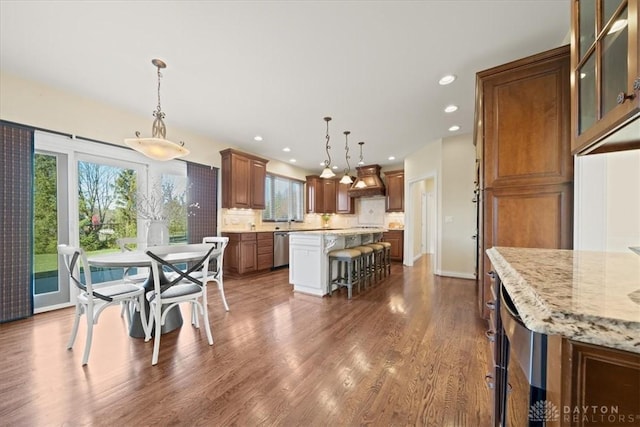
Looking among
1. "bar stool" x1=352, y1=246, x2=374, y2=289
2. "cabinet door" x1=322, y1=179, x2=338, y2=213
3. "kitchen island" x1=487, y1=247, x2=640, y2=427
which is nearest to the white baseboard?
"bar stool" x1=352, y1=246, x2=374, y2=289

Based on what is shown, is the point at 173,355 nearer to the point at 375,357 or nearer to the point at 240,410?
the point at 240,410

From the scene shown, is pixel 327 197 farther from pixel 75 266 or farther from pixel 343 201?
pixel 75 266

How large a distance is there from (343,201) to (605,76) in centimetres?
670

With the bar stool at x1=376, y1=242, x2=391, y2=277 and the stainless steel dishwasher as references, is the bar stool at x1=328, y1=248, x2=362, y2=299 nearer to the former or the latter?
the bar stool at x1=376, y1=242, x2=391, y2=277

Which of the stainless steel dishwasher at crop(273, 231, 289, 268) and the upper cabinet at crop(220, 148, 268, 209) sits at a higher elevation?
the upper cabinet at crop(220, 148, 268, 209)

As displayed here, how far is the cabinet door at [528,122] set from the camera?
1.94 meters

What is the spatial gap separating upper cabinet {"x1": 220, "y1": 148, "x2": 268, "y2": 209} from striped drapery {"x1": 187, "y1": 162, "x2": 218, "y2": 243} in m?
0.22

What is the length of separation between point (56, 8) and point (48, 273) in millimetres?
2939

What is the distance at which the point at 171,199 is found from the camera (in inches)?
155

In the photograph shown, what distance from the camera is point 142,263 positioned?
1990 mm

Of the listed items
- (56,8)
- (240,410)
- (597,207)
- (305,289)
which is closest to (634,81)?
(597,207)

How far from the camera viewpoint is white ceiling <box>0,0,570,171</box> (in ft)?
6.06

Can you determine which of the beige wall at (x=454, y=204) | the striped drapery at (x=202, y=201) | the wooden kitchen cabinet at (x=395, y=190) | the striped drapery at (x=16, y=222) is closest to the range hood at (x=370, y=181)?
the wooden kitchen cabinet at (x=395, y=190)

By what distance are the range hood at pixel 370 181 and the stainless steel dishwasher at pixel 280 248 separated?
2253 millimetres
